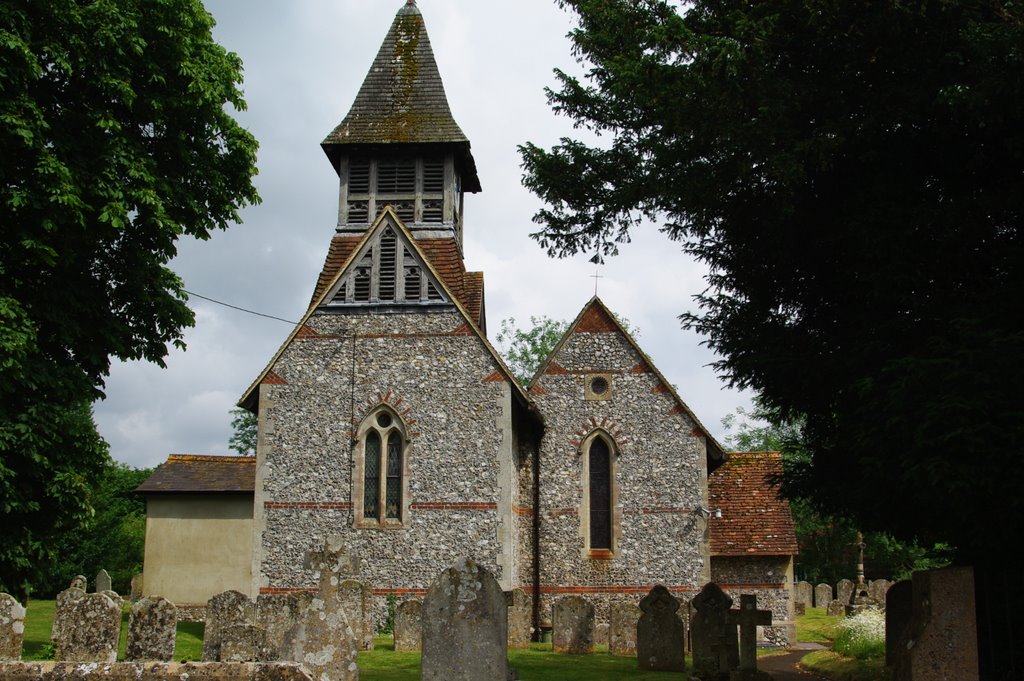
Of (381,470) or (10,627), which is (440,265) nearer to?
(381,470)

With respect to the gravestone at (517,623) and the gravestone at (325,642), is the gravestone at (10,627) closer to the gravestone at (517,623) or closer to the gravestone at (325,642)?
the gravestone at (325,642)

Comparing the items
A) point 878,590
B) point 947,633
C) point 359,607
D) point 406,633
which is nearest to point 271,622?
point 359,607

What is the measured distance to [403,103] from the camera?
24.5 m

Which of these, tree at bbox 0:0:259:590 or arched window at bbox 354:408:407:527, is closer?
tree at bbox 0:0:259:590

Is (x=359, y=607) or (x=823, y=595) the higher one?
(x=359, y=607)

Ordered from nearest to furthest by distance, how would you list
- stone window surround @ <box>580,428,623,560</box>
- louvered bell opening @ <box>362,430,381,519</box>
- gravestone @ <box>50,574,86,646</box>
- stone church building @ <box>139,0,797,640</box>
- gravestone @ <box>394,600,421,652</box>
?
gravestone @ <box>50,574,86,646</box>, gravestone @ <box>394,600,421,652</box>, stone church building @ <box>139,0,797,640</box>, louvered bell opening @ <box>362,430,381,519</box>, stone window surround @ <box>580,428,623,560</box>

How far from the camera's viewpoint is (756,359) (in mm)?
12656

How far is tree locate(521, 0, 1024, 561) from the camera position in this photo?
984 centimetres

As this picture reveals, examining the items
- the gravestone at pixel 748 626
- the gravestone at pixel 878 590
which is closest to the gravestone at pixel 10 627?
the gravestone at pixel 748 626

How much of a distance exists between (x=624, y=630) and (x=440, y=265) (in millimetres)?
9259

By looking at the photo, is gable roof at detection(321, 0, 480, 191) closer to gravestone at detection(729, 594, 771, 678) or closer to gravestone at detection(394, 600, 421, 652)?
gravestone at detection(394, 600, 421, 652)

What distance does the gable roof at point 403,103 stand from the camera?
2353 centimetres

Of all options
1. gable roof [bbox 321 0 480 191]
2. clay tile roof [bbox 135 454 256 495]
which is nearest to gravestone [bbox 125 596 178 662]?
clay tile roof [bbox 135 454 256 495]

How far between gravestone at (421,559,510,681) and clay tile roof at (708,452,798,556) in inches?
584
